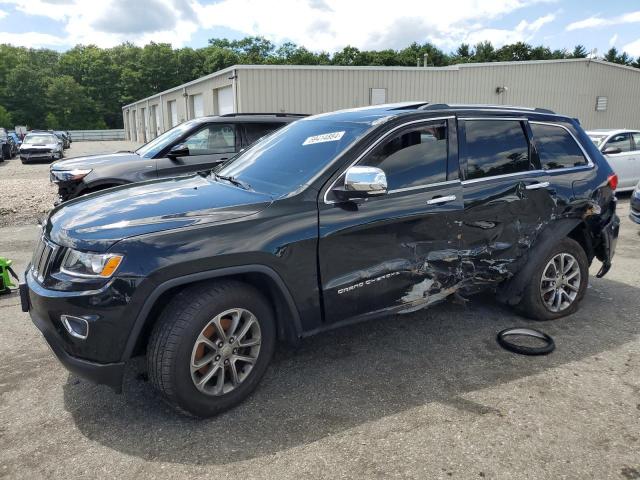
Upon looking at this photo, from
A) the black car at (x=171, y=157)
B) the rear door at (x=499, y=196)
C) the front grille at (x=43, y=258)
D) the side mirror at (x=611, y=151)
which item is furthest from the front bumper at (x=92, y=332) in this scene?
the side mirror at (x=611, y=151)

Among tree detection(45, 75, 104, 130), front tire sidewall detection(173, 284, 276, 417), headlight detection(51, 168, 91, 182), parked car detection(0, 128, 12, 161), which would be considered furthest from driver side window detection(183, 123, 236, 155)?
tree detection(45, 75, 104, 130)

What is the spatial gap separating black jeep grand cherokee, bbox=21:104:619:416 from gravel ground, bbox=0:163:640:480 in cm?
31

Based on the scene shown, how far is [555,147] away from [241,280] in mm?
3132

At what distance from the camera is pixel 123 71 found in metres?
84.1

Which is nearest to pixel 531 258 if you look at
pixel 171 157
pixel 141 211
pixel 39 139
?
pixel 141 211

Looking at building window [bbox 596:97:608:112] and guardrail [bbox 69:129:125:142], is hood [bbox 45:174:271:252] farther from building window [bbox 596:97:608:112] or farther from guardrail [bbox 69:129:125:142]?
guardrail [bbox 69:129:125:142]

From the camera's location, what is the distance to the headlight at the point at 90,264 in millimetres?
2609

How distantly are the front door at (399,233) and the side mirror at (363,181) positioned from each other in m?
0.13

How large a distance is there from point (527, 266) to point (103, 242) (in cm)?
331

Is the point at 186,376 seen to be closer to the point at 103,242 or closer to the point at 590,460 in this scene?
the point at 103,242

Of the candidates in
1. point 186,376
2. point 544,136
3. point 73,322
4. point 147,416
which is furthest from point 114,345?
point 544,136

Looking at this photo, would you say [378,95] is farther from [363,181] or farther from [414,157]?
[363,181]

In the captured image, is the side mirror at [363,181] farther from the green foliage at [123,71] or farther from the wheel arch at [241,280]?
A: the green foliage at [123,71]

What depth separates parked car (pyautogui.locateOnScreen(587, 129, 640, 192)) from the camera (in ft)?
36.2
